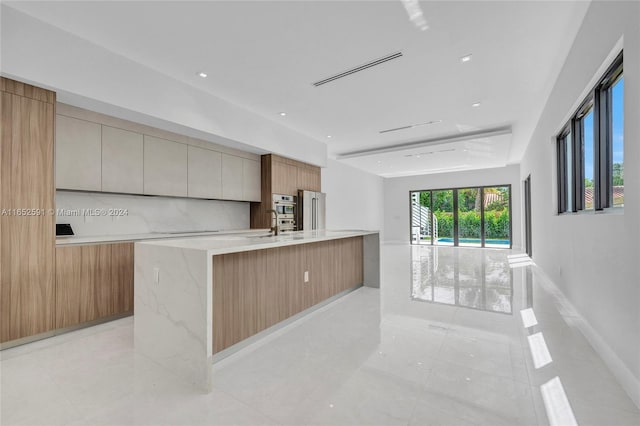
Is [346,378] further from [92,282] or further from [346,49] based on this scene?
[346,49]

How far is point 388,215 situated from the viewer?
12086 mm

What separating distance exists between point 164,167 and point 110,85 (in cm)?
116

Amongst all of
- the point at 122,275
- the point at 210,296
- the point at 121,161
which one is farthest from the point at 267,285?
the point at 121,161

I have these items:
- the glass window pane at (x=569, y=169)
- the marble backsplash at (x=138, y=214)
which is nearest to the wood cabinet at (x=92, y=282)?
the marble backsplash at (x=138, y=214)

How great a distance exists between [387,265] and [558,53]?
172 inches

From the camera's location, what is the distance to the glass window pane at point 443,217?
10633 mm

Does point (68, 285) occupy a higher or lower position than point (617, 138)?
lower

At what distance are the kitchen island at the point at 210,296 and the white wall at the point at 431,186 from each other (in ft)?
28.9

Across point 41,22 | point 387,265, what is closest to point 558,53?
point 387,265

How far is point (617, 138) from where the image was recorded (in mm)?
2230

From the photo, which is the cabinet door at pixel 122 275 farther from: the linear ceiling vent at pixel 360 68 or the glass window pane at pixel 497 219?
the glass window pane at pixel 497 219

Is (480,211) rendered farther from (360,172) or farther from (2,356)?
(2,356)

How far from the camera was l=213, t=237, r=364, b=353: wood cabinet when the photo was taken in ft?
7.23

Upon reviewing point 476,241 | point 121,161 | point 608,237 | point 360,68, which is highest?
point 360,68
